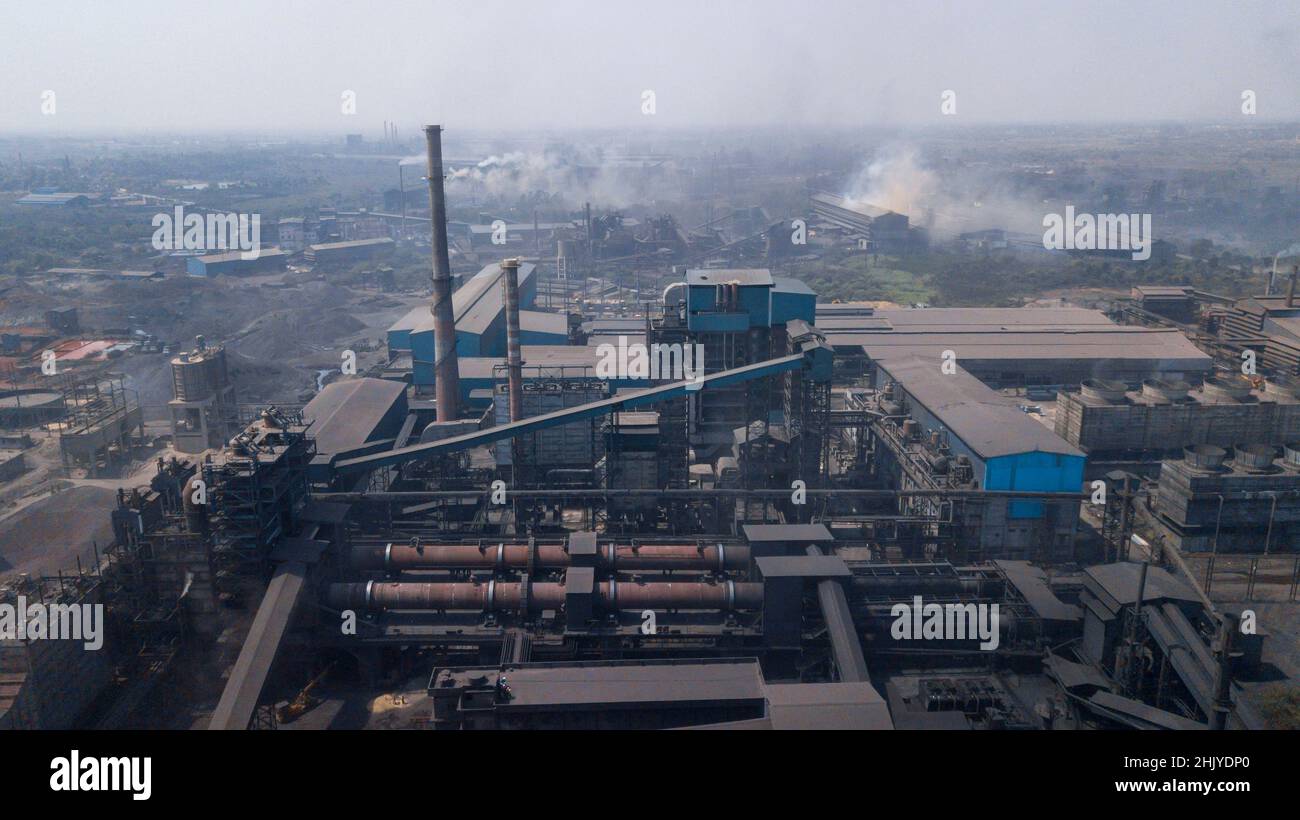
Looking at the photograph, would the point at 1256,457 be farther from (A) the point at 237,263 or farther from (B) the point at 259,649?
(A) the point at 237,263

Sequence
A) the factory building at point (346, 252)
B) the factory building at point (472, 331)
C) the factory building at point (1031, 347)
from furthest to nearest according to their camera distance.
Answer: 1. the factory building at point (346, 252)
2. the factory building at point (1031, 347)
3. the factory building at point (472, 331)

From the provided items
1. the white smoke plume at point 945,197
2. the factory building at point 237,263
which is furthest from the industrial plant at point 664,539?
the white smoke plume at point 945,197

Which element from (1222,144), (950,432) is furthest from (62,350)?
(1222,144)

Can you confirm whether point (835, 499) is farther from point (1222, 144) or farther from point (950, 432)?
point (1222, 144)

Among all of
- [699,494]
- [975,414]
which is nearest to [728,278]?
[699,494]

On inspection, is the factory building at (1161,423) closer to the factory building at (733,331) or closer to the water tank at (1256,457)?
the water tank at (1256,457)
